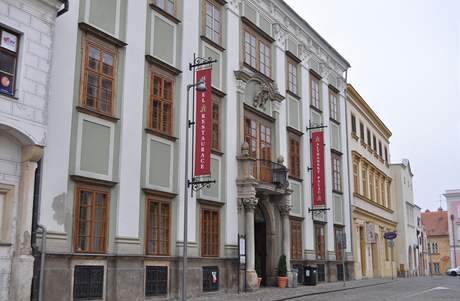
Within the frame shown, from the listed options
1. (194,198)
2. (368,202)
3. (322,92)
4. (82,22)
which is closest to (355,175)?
(368,202)

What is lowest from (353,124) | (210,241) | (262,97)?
(210,241)

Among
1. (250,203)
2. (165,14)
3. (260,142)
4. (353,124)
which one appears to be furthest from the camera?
Result: (353,124)

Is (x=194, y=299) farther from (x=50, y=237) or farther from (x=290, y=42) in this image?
(x=290, y=42)

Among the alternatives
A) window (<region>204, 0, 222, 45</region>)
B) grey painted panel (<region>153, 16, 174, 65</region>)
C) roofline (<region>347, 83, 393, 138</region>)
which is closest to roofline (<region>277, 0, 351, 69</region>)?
roofline (<region>347, 83, 393, 138</region>)

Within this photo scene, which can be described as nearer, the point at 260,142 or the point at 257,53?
the point at 260,142

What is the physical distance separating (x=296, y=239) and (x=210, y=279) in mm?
8446

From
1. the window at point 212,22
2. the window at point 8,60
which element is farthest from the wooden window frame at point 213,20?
the window at point 8,60

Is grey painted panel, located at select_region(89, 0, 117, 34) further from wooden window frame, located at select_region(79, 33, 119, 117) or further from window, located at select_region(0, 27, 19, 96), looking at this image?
window, located at select_region(0, 27, 19, 96)

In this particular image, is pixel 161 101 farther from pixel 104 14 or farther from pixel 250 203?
pixel 250 203

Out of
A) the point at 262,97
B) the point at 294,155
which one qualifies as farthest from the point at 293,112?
the point at 262,97

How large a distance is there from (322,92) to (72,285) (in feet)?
72.6

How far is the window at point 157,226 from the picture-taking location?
18.9 m

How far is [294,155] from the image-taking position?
29.7 m

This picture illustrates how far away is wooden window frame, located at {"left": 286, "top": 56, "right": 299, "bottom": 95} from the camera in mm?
29953
